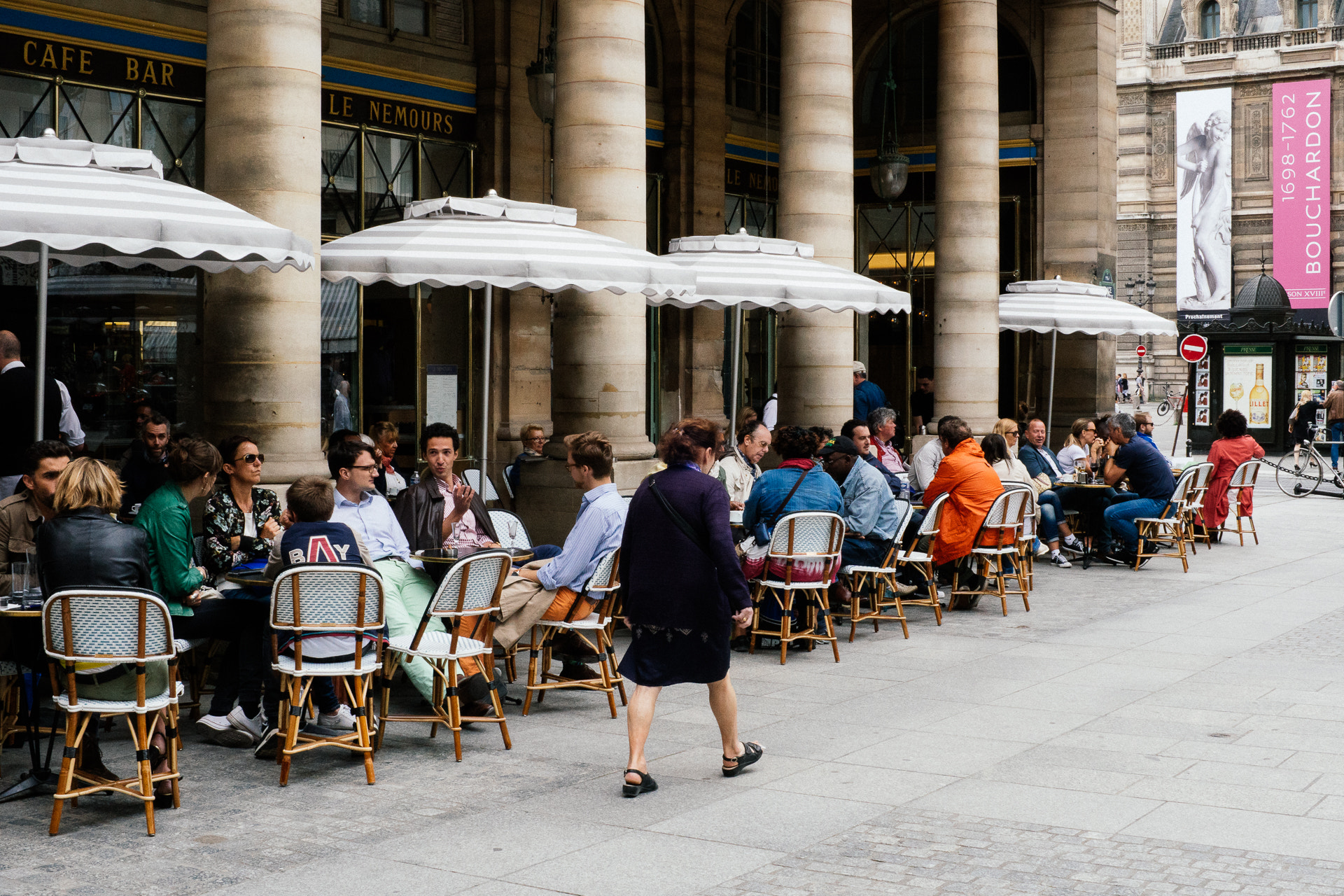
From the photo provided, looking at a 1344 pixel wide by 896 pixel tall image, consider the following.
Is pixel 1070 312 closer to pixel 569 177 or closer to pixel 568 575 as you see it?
pixel 569 177

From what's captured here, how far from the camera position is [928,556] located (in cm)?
1156

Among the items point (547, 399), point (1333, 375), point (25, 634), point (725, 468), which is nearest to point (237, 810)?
point (25, 634)

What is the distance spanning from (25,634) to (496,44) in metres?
11.5

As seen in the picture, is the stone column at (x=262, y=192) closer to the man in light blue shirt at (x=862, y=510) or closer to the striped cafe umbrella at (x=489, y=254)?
the striped cafe umbrella at (x=489, y=254)

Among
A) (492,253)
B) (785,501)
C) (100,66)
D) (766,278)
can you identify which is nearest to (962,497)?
(766,278)

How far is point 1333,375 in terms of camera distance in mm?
29625

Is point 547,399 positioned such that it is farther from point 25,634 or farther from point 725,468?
point 25,634

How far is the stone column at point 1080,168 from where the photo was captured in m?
20.5

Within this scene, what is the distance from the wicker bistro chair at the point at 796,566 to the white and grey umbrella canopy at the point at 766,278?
2677mm

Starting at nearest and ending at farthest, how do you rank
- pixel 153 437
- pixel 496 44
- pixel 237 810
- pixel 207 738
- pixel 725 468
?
pixel 237 810, pixel 207 738, pixel 153 437, pixel 725 468, pixel 496 44

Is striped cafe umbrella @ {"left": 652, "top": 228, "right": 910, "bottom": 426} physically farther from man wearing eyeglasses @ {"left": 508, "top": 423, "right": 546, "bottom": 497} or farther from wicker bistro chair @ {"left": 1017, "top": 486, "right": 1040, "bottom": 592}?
wicker bistro chair @ {"left": 1017, "top": 486, "right": 1040, "bottom": 592}

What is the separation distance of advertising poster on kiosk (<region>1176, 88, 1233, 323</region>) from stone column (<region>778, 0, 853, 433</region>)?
2005 inches

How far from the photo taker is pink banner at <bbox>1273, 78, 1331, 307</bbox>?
197 feet

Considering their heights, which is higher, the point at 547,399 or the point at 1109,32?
the point at 1109,32
